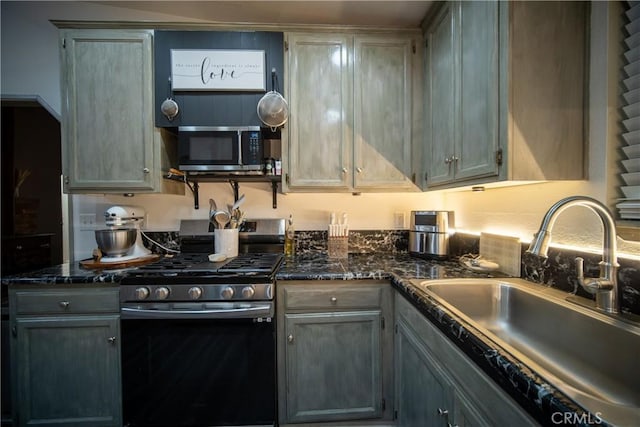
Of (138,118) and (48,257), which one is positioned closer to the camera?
(138,118)

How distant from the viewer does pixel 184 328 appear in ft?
4.57

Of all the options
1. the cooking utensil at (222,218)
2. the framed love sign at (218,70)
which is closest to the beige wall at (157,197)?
the cooking utensil at (222,218)

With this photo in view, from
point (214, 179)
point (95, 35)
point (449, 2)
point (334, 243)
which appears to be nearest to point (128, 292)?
point (214, 179)

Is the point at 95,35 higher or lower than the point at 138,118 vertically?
higher

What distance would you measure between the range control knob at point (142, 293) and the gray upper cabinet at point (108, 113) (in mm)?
710

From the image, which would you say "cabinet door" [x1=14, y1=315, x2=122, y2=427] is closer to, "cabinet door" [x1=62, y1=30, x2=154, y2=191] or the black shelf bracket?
"cabinet door" [x1=62, y1=30, x2=154, y2=191]

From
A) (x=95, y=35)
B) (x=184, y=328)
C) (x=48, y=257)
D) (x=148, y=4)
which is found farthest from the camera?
(x=48, y=257)

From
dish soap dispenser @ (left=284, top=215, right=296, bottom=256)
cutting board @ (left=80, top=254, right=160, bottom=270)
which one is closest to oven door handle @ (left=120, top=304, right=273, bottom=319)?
cutting board @ (left=80, top=254, right=160, bottom=270)

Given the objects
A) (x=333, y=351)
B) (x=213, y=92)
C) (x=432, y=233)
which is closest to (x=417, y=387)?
(x=333, y=351)

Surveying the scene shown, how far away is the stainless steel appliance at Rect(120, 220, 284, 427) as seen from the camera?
1391mm

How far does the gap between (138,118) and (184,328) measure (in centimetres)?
136

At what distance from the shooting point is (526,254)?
1.30m

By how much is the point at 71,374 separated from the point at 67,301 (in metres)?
0.39

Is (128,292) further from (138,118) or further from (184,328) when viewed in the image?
(138,118)
